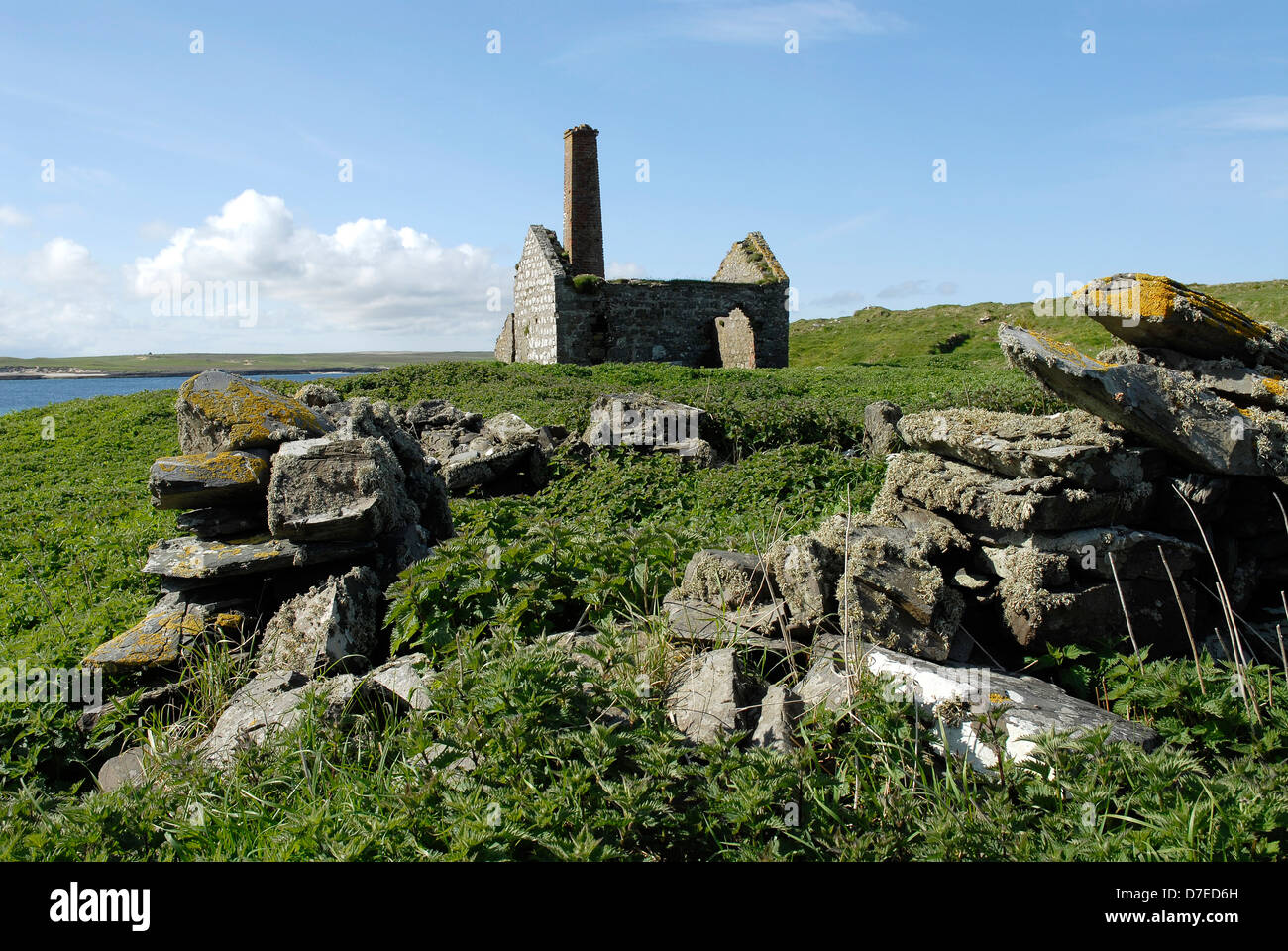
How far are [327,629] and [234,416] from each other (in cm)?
271

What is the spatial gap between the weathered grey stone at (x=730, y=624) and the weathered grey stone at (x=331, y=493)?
245 cm

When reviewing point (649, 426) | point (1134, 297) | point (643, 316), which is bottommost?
point (649, 426)

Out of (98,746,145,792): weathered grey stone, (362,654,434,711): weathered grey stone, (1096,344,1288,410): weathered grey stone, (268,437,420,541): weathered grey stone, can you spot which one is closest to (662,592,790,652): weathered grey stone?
(362,654,434,711): weathered grey stone

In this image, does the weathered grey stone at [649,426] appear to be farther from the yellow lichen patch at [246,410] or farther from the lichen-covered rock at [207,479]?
the lichen-covered rock at [207,479]

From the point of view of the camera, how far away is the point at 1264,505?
5.15 metres

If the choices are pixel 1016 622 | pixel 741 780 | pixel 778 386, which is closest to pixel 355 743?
pixel 741 780

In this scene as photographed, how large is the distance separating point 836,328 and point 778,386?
27.3 m

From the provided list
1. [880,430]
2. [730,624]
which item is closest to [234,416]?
[730,624]

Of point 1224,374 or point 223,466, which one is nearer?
point 1224,374

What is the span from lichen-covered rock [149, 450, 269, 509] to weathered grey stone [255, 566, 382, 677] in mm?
1192

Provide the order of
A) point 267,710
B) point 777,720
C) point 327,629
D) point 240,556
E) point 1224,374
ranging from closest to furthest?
point 777,720 → point 267,710 → point 327,629 → point 1224,374 → point 240,556

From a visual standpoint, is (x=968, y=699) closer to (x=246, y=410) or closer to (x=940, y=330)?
(x=246, y=410)

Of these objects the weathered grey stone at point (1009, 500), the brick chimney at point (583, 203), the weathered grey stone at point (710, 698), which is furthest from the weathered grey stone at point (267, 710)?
the brick chimney at point (583, 203)

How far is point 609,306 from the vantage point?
26656mm
